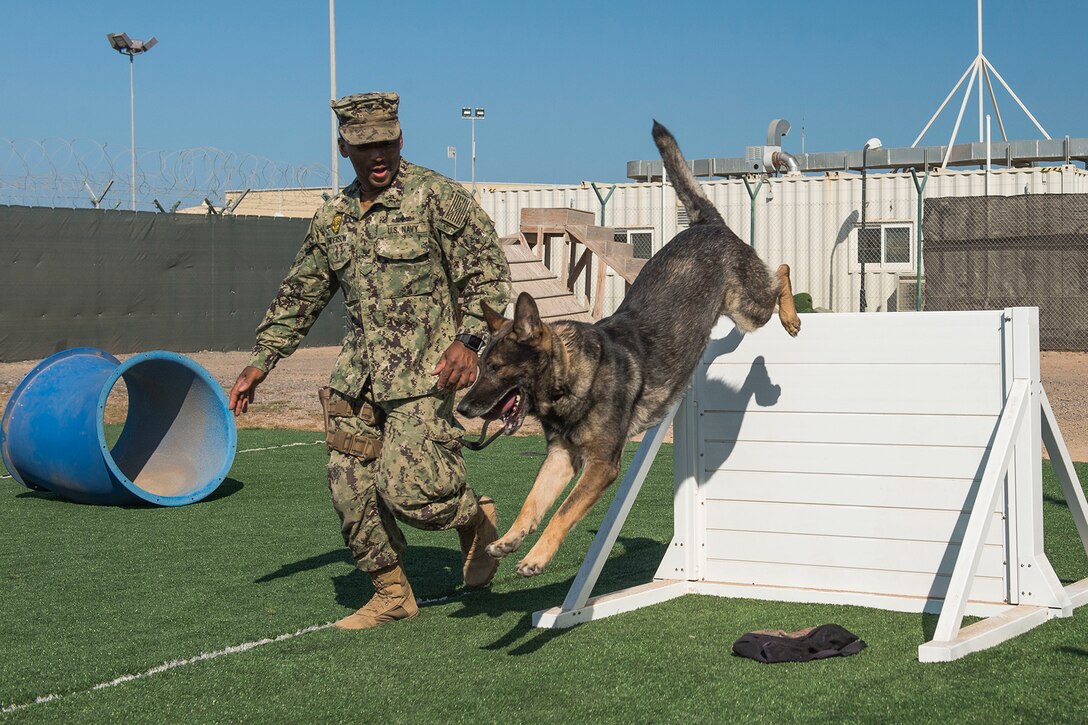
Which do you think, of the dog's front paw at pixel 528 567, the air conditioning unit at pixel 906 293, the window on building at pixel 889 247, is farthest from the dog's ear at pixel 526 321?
the window on building at pixel 889 247

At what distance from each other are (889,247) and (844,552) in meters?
18.5

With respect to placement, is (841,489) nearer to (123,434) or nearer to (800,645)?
(800,645)

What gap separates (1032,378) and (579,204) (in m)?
21.5

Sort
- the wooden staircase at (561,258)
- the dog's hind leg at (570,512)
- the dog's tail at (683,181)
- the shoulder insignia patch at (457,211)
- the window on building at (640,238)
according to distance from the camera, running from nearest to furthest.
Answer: the dog's hind leg at (570,512)
the shoulder insignia patch at (457,211)
the dog's tail at (683,181)
the wooden staircase at (561,258)
the window on building at (640,238)

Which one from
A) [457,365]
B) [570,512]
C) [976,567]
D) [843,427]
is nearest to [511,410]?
[457,365]

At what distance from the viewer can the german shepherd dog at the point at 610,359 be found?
440 centimetres

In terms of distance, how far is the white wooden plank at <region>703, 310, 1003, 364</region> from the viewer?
504cm

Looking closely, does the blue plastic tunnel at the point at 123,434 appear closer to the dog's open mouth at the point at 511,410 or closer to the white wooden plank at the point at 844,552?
the white wooden plank at the point at 844,552

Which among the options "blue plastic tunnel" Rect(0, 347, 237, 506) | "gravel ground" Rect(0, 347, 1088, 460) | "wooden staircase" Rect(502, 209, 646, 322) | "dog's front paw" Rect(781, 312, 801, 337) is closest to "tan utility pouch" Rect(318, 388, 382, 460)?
"dog's front paw" Rect(781, 312, 801, 337)

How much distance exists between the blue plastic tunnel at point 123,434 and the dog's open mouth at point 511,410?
15.5 feet

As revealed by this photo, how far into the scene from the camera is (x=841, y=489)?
17.7 feet

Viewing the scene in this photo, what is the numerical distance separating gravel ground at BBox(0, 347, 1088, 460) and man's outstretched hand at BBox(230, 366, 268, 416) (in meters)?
7.80

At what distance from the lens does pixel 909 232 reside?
22562mm

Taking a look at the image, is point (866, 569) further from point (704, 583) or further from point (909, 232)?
point (909, 232)
